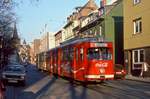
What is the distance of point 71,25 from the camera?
3834 inches

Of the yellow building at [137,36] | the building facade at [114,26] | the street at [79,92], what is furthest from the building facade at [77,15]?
the street at [79,92]

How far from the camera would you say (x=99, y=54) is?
29609mm

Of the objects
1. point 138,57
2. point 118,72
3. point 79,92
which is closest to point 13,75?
point 79,92

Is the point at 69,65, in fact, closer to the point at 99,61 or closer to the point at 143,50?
the point at 99,61

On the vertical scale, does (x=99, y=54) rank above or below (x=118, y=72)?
above

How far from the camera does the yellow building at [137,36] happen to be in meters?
44.4

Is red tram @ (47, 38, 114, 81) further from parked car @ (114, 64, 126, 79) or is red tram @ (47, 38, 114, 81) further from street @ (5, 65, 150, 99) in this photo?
parked car @ (114, 64, 126, 79)

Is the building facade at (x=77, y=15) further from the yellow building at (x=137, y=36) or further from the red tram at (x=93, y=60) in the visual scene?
the red tram at (x=93, y=60)

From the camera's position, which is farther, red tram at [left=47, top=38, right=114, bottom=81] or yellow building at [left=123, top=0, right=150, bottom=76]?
yellow building at [left=123, top=0, right=150, bottom=76]

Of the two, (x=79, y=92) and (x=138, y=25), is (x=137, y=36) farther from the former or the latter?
(x=79, y=92)

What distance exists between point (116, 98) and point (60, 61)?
59.1 feet

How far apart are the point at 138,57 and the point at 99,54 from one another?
18073mm

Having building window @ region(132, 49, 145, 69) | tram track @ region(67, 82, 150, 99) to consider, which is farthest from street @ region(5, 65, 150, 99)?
building window @ region(132, 49, 145, 69)

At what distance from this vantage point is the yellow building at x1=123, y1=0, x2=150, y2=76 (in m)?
44.4
